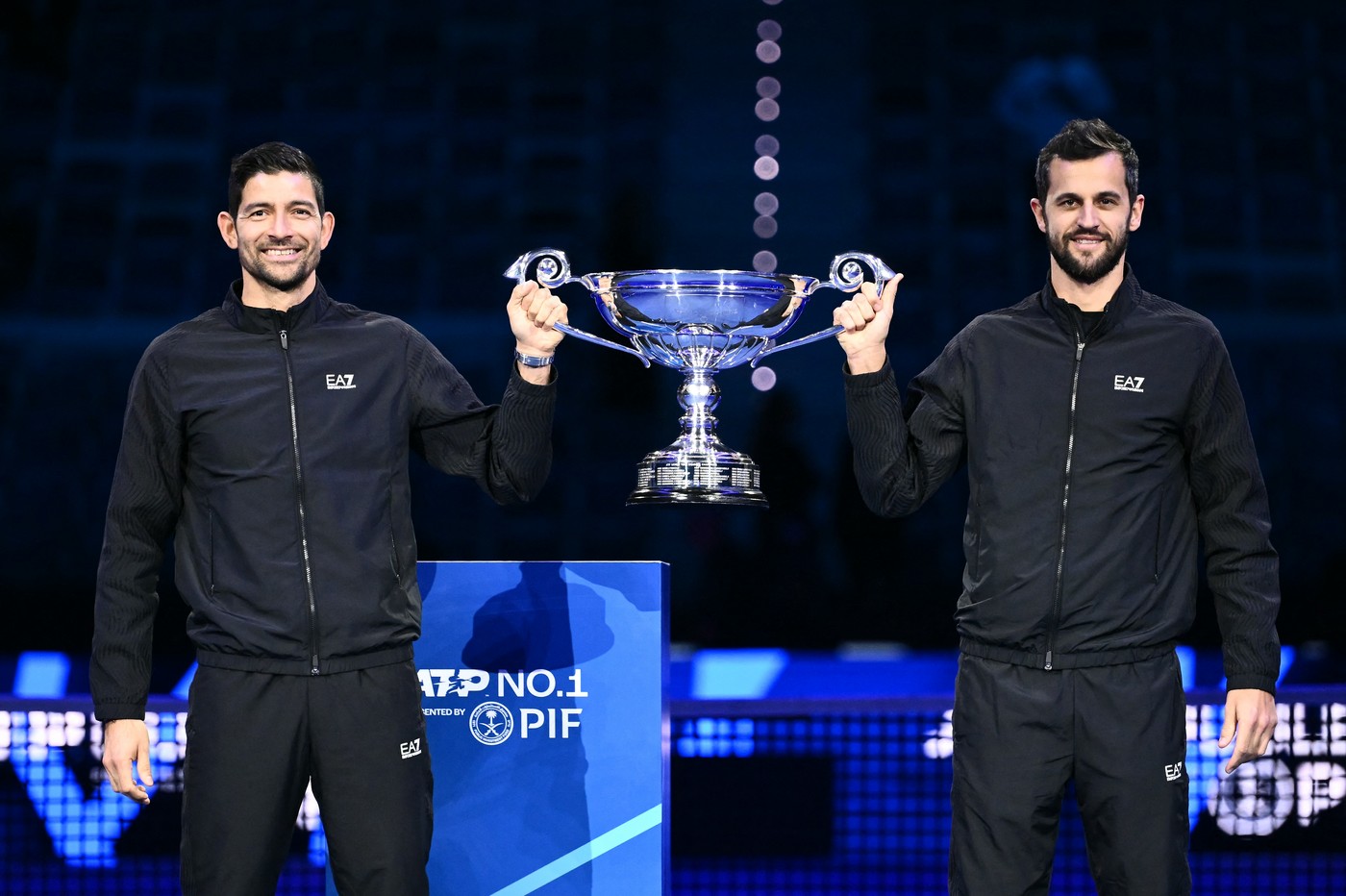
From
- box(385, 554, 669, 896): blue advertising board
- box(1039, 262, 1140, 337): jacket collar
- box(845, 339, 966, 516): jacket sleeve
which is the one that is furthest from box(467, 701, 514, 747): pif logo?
box(1039, 262, 1140, 337): jacket collar

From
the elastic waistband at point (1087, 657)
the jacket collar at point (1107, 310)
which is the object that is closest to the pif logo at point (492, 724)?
the elastic waistband at point (1087, 657)

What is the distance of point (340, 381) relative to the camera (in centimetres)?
225

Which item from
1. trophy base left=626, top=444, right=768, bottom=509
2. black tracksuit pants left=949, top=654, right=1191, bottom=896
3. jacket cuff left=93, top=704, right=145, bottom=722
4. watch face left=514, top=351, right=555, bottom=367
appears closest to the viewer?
black tracksuit pants left=949, top=654, right=1191, bottom=896

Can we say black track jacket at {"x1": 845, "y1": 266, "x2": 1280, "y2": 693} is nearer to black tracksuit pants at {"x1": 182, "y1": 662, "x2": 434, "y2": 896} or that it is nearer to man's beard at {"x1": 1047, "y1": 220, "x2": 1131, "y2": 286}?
man's beard at {"x1": 1047, "y1": 220, "x2": 1131, "y2": 286}

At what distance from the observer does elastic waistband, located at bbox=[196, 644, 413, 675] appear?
214cm

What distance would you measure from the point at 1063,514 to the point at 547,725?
0.84m

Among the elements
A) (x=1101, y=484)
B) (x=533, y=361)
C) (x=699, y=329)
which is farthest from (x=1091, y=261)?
(x=533, y=361)

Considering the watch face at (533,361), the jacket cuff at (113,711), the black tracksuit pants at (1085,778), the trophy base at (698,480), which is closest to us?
the black tracksuit pants at (1085,778)

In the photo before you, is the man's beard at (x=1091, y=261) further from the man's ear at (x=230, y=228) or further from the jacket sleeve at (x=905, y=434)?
the man's ear at (x=230, y=228)

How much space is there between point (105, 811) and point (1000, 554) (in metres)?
1.99

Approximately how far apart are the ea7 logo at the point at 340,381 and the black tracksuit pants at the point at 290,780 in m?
0.41

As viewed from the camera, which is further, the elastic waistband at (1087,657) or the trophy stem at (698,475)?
the trophy stem at (698,475)

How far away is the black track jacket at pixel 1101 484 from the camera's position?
6.98 ft

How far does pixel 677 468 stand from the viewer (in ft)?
8.26
